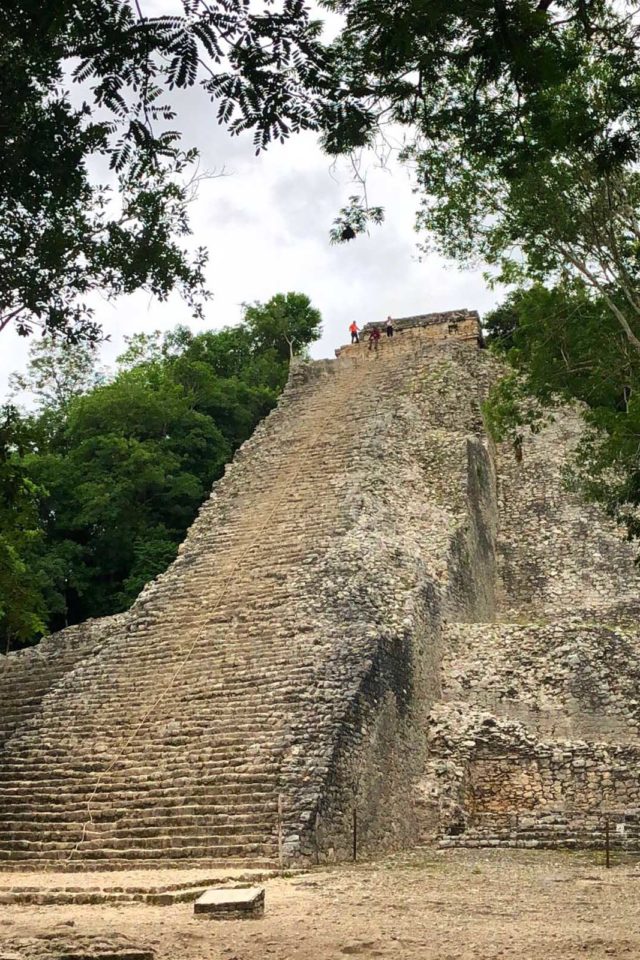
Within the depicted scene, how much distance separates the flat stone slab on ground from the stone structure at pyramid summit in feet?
9.44

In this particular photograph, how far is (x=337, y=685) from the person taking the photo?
11820 millimetres

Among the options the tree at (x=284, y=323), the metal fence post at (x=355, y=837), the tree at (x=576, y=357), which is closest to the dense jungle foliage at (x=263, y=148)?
the tree at (x=576, y=357)

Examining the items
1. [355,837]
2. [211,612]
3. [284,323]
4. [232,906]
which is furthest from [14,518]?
[284,323]

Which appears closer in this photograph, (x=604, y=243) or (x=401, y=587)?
(x=604, y=243)

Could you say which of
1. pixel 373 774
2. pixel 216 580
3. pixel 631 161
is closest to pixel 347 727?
pixel 373 774

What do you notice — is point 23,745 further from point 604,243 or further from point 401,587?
point 604,243

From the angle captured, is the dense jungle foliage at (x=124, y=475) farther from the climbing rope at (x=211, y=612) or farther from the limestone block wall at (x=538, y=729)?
the limestone block wall at (x=538, y=729)

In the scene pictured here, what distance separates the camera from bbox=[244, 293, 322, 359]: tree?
3039cm

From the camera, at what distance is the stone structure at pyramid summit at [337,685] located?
10.8 metres

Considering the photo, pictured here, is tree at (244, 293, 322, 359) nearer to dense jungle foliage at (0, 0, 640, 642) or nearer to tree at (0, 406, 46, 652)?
dense jungle foliage at (0, 0, 640, 642)

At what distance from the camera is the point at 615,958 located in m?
5.17

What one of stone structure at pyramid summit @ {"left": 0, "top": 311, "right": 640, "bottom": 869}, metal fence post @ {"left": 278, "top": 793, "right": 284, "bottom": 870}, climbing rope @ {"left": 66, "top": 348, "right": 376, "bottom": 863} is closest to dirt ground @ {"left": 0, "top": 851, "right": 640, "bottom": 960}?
metal fence post @ {"left": 278, "top": 793, "right": 284, "bottom": 870}

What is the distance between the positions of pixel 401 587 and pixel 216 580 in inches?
107

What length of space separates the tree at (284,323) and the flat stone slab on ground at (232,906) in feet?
77.3
